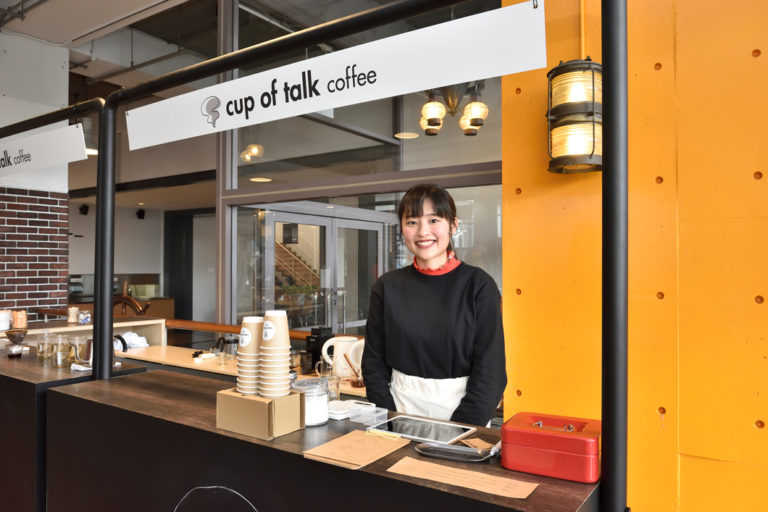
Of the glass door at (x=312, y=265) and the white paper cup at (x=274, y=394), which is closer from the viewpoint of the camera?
the white paper cup at (x=274, y=394)

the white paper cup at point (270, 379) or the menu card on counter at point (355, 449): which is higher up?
the white paper cup at point (270, 379)

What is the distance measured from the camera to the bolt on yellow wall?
1.98 metres

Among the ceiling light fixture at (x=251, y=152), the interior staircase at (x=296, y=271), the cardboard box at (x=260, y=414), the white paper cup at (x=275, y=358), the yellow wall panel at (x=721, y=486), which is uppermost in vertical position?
the ceiling light fixture at (x=251, y=152)

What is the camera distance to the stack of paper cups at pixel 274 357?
4.08 ft

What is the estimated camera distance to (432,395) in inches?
72.4

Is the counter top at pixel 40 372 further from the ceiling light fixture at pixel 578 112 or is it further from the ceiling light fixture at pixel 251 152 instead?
the ceiling light fixture at pixel 251 152

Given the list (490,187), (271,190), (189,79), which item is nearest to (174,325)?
(271,190)

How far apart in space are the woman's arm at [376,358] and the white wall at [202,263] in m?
10.6

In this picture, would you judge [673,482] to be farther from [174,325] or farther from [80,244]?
[80,244]

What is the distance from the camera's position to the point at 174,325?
185 inches

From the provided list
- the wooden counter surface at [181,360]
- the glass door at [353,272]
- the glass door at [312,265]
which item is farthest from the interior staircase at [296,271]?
the wooden counter surface at [181,360]

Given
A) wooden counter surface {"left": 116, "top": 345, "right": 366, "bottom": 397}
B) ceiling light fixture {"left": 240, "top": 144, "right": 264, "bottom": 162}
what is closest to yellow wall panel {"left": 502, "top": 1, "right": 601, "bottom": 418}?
wooden counter surface {"left": 116, "top": 345, "right": 366, "bottom": 397}

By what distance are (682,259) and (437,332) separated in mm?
1039

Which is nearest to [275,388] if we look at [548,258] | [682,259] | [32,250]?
[548,258]
